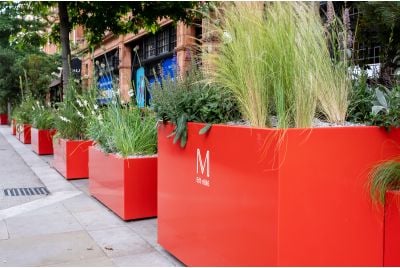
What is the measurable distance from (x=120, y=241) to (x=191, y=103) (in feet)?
6.14

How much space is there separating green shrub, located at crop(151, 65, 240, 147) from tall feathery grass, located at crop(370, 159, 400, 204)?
43.1 inches

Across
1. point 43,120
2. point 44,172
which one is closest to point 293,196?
point 44,172

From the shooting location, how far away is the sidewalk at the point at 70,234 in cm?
435

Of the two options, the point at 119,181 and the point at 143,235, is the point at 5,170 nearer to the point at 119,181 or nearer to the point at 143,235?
the point at 119,181

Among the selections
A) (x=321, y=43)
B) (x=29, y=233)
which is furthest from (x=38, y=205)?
(x=321, y=43)

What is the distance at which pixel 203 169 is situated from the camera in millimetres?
3641

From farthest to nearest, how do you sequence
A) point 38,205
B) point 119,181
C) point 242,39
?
point 38,205, point 119,181, point 242,39

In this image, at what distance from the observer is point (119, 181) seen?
5.86 metres

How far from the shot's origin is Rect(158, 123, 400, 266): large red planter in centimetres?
280

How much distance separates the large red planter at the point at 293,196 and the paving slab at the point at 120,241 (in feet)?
4.18

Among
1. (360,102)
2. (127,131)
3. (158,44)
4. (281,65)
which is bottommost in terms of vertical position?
(127,131)

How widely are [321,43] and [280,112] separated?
59 cm

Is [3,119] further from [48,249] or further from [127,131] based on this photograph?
[48,249]

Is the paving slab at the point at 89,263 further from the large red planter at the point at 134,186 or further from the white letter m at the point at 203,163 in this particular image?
the large red planter at the point at 134,186
